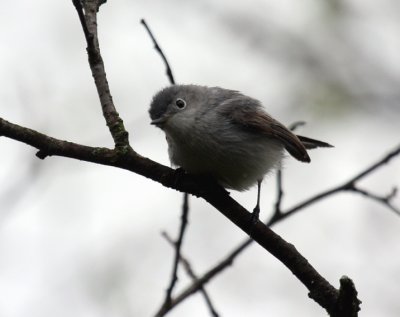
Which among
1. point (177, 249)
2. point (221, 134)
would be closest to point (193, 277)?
point (177, 249)

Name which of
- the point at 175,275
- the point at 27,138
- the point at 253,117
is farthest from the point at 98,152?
the point at 253,117

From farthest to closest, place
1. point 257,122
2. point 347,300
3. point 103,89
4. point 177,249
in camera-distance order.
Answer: point 257,122 → point 177,249 → point 103,89 → point 347,300

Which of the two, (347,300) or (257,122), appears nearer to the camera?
(347,300)

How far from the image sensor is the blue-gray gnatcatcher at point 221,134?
4.12 meters

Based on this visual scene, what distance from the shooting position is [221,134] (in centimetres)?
430

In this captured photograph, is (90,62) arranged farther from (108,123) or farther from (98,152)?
(98,152)

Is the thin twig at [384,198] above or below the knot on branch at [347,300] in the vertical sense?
above

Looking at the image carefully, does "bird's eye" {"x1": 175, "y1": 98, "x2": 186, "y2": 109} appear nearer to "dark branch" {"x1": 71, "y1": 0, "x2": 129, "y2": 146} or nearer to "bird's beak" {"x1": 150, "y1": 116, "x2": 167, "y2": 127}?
"bird's beak" {"x1": 150, "y1": 116, "x2": 167, "y2": 127}

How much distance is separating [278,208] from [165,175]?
113 centimetres

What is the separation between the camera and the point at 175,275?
338 centimetres

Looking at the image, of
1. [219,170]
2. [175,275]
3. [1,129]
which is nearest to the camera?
[1,129]

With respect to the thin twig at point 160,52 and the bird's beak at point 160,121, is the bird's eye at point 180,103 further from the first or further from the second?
the thin twig at point 160,52

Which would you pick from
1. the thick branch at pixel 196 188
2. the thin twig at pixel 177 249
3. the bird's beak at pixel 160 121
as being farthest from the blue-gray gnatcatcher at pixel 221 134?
the thick branch at pixel 196 188

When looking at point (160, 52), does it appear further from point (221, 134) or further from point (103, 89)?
point (221, 134)
